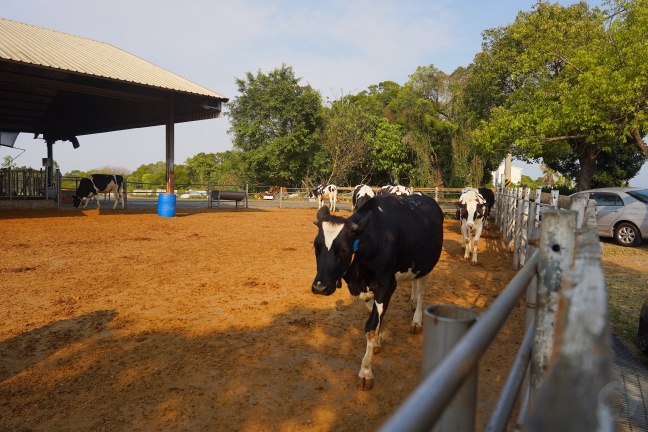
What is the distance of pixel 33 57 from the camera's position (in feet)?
42.1

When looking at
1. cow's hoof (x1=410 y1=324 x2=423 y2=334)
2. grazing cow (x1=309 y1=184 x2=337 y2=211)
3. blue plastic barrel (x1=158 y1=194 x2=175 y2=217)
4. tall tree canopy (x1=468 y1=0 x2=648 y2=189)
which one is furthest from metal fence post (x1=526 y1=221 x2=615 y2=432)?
grazing cow (x1=309 y1=184 x2=337 y2=211)

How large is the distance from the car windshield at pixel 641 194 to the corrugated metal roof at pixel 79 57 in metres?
14.9

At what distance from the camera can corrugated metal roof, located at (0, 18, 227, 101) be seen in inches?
520

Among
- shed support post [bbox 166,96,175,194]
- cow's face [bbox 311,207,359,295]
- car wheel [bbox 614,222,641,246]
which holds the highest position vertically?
shed support post [bbox 166,96,175,194]

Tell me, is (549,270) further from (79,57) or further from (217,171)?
(217,171)

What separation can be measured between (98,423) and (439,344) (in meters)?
3.22

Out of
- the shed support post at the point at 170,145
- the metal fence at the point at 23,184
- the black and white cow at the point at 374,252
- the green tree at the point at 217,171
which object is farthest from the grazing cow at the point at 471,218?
the green tree at the point at 217,171

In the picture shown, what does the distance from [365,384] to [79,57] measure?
17236 mm

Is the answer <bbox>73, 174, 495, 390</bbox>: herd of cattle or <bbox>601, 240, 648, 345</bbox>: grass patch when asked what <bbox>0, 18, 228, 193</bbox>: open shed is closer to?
<bbox>73, 174, 495, 390</bbox>: herd of cattle

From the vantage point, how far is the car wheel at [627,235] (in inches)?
441

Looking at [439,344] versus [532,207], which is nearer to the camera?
[439,344]

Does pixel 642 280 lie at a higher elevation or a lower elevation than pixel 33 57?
lower

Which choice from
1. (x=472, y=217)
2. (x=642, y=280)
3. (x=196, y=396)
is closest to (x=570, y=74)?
(x=472, y=217)

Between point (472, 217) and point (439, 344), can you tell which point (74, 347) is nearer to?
point (439, 344)
